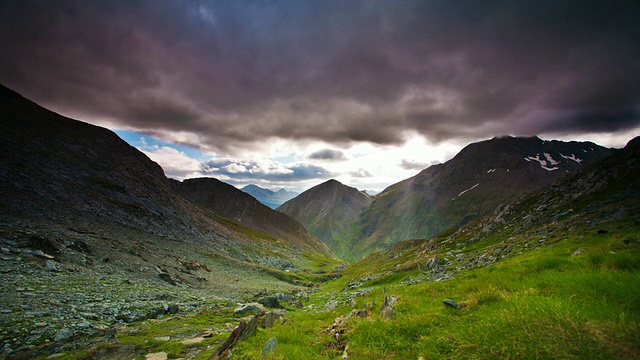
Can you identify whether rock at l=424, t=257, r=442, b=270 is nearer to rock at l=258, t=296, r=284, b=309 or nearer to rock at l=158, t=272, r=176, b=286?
rock at l=258, t=296, r=284, b=309

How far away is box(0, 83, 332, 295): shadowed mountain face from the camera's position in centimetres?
3675

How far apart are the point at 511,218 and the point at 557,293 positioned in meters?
64.2

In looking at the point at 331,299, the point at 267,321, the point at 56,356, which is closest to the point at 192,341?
the point at 267,321

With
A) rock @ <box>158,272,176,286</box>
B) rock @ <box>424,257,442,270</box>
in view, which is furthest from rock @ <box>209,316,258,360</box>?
rock @ <box>424,257,442,270</box>

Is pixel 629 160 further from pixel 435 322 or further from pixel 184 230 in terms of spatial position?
pixel 184 230

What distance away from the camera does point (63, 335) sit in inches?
532

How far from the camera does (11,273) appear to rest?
2162cm

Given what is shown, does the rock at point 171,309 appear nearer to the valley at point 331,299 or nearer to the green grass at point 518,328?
the valley at point 331,299

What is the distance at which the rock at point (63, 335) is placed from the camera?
13.2 meters

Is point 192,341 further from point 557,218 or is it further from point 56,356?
point 557,218

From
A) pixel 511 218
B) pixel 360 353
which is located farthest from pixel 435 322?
pixel 511 218

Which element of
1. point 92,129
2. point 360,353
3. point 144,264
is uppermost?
point 92,129

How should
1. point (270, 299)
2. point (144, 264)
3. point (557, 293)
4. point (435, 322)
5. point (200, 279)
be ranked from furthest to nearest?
point (200, 279) < point (144, 264) < point (270, 299) < point (435, 322) < point (557, 293)

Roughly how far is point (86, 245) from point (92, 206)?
125 feet
